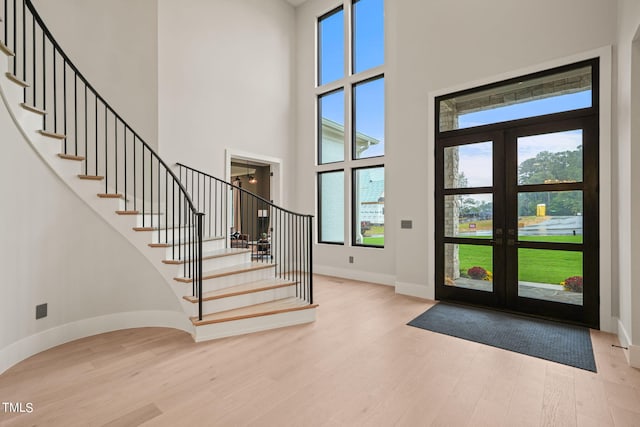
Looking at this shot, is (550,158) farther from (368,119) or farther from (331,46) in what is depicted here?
(331,46)

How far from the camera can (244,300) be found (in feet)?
11.6

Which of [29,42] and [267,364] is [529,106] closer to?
[267,364]

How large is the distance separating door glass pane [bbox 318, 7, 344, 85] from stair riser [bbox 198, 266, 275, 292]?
454cm

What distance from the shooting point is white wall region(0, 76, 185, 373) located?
2.56 meters

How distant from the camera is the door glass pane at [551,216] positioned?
3.50 m

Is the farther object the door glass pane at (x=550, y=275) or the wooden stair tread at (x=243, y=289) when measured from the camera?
the door glass pane at (x=550, y=275)

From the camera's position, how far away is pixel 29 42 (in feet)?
11.9

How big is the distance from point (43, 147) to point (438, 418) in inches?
152

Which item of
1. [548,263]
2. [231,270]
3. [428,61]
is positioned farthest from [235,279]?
[428,61]

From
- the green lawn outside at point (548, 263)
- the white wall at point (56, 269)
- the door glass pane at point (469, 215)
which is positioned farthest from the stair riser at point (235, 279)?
the green lawn outside at point (548, 263)

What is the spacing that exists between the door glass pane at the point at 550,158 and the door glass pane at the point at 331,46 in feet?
13.2

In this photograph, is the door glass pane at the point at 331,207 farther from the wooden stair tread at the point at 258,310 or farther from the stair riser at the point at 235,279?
the wooden stair tread at the point at 258,310

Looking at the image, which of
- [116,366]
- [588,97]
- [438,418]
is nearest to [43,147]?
[116,366]

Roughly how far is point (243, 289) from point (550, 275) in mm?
3638
